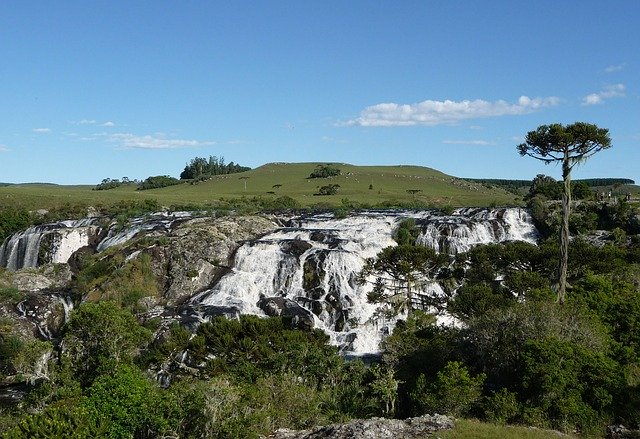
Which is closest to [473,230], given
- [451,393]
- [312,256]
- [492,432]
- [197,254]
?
[312,256]

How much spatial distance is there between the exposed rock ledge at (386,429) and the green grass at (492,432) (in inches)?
17.7

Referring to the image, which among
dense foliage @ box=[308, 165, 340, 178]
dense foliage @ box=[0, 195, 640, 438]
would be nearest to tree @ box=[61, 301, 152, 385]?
dense foliage @ box=[0, 195, 640, 438]

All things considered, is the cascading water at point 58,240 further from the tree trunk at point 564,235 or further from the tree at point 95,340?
the tree trunk at point 564,235

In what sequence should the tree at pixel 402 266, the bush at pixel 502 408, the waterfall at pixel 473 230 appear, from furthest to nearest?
the waterfall at pixel 473 230 → the tree at pixel 402 266 → the bush at pixel 502 408

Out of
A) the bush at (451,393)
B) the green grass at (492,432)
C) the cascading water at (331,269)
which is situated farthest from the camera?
the cascading water at (331,269)

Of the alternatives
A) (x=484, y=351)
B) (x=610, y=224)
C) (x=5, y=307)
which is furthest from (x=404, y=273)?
(x=610, y=224)

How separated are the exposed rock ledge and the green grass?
0.45 metres

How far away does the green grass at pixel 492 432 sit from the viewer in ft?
63.9

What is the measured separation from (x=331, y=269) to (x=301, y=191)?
88.5 meters

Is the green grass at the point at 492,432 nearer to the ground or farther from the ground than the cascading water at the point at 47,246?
nearer to the ground

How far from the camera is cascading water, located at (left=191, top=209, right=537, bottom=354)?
139 ft

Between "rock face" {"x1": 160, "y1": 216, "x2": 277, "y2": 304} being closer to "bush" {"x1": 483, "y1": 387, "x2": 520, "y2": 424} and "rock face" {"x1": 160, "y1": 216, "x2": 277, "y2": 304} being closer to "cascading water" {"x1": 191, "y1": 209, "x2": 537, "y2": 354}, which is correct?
"cascading water" {"x1": 191, "y1": 209, "x2": 537, "y2": 354}

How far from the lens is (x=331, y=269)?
46625 millimetres

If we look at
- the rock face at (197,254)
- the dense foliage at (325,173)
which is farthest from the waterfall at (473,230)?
the dense foliage at (325,173)
